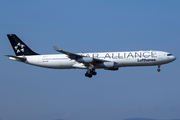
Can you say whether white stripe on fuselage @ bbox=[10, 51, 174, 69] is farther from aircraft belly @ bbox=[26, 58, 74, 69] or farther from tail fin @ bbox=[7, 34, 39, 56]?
tail fin @ bbox=[7, 34, 39, 56]

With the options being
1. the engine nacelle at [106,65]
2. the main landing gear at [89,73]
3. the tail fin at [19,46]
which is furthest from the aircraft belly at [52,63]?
the engine nacelle at [106,65]

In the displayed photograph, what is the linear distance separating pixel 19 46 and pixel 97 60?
18645mm

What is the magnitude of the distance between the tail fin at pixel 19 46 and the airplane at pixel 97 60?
5.47ft

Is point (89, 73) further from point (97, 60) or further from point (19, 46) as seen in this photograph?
point (19, 46)

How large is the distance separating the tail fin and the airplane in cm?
167

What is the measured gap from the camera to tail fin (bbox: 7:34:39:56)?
2466 inches

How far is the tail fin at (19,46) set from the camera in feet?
205

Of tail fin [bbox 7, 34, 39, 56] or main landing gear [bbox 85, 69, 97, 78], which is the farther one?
tail fin [bbox 7, 34, 39, 56]

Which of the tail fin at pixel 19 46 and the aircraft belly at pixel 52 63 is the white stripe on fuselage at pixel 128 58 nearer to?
the aircraft belly at pixel 52 63

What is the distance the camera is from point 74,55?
5475cm

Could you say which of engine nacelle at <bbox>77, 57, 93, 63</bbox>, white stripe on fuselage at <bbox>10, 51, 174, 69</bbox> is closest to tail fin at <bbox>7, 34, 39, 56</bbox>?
white stripe on fuselage at <bbox>10, 51, 174, 69</bbox>

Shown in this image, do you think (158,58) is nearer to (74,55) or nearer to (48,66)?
(74,55)

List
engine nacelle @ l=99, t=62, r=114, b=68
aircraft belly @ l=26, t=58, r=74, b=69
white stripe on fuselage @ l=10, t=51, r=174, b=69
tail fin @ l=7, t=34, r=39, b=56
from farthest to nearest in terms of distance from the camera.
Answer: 1. tail fin @ l=7, t=34, r=39, b=56
2. aircraft belly @ l=26, t=58, r=74, b=69
3. white stripe on fuselage @ l=10, t=51, r=174, b=69
4. engine nacelle @ l=99, t=62, r=114, b=68

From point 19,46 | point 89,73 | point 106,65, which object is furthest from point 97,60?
point 19,46
